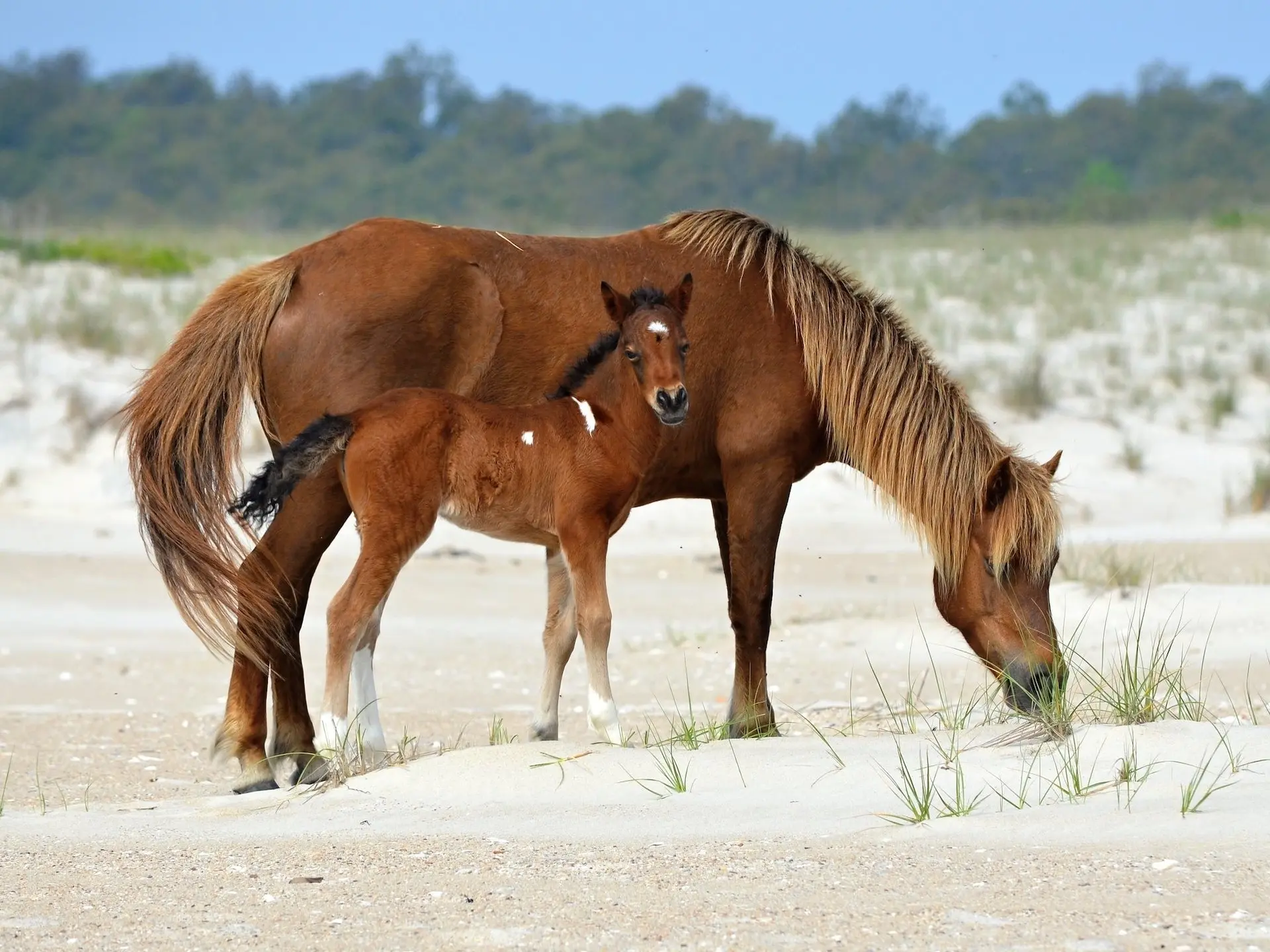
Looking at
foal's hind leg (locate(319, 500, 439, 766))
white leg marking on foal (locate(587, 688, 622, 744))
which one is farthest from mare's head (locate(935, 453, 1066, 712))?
foal's hind leg (locate(319, 500, 439, 766))

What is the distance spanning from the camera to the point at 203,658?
35.9 ft

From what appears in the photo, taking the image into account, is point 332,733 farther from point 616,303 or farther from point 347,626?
point 616,303

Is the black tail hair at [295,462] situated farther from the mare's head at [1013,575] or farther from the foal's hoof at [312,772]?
the mare's head at [1013,575]

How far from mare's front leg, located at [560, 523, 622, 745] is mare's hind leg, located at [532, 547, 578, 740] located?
0.48 metres

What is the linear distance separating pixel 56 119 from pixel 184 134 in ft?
15.2

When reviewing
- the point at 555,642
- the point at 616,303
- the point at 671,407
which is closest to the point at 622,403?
the point at 616,303

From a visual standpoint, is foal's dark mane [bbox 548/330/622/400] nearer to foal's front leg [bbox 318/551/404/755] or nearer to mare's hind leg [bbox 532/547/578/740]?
mare's hind leg [bbox 532/547/578/740]

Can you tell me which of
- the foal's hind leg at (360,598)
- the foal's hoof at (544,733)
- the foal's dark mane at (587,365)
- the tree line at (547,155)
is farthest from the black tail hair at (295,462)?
the tree line at (547,155)

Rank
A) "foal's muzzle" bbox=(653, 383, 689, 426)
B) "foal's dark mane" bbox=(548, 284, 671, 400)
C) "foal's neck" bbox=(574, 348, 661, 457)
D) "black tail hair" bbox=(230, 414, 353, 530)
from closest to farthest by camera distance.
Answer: "foal's muzzle" bbox=(653, 383, 689, 426) < "black tail hair" bbox=(230, 414, 353, 530) < "foal's neck" bbox=(574, 348, 661, 457) < "foal's dark mane" bbox=(548, 284, 671, 400)

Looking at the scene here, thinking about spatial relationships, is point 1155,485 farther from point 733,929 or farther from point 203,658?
point 733,929

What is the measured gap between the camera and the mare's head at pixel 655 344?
5992 mm

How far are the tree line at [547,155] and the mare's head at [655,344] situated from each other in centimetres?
4289

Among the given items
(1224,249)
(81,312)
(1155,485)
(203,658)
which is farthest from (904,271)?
(203,658)

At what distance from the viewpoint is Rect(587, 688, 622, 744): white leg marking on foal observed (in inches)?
246
